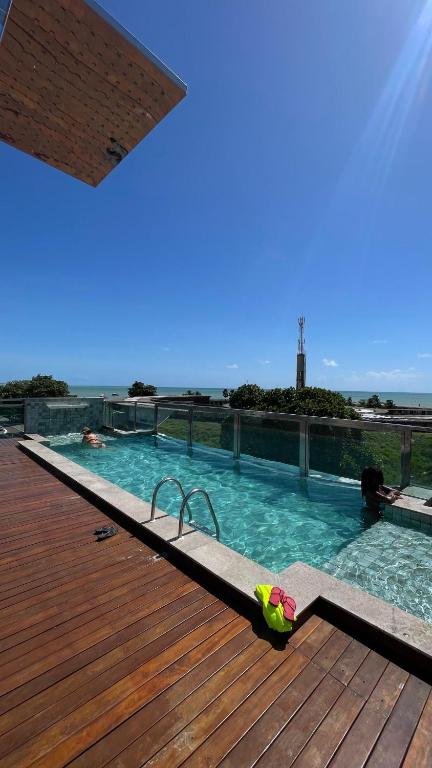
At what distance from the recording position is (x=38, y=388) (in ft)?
62.4

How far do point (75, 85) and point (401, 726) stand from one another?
18.3ft

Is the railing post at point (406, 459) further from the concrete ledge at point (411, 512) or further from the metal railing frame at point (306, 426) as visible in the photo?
the concrete ledge at point (411, 512)

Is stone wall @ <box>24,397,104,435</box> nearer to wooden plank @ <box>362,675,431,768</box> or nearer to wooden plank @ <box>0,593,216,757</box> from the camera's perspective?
wooden plank @ <box>0,593,216,757</box>

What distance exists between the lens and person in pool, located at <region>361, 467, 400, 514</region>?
16.8ft

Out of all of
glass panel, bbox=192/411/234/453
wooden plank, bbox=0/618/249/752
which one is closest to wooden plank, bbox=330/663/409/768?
wooden plank, bbox=0/618/249/752

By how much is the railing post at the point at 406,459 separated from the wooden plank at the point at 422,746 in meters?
4.08

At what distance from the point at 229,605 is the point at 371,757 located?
1.18 metres

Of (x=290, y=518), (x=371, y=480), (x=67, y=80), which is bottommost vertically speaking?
(x=290, y=518)

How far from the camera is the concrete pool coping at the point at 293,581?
2.18 meters

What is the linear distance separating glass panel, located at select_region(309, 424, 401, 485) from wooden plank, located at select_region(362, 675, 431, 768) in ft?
12.9

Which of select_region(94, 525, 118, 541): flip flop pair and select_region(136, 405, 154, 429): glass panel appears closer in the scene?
select_region(94, 525, 118, 541): flip flop pair

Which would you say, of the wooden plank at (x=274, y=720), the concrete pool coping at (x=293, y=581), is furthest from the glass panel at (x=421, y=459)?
the wooden plank at (x=274, y=720)

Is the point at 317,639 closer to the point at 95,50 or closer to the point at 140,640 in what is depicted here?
the point at 140,640

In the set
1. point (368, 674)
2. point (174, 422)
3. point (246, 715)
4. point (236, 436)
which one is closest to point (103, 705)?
point (246, 715)
